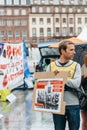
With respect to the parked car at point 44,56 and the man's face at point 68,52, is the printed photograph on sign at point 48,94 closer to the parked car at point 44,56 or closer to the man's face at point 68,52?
the man's face at point 68,52

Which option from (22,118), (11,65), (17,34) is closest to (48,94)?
(22,118)

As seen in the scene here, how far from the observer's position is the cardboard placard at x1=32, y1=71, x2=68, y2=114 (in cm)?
542

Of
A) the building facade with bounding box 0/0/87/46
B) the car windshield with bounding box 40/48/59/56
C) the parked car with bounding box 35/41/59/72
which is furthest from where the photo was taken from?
the building facade with bounding box 0/0/87/46

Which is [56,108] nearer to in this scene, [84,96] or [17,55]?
[84,96]

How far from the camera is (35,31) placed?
120312mm

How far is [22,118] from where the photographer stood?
1008 centimetres

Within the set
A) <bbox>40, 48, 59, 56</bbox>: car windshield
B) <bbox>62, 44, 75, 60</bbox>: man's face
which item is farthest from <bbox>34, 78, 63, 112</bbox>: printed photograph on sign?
<bbox>40, 48, 59, 56</bbox>: car windshield

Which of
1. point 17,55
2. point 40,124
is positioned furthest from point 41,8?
point 40,124

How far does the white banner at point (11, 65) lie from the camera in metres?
15.2

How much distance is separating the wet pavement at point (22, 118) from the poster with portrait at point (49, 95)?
3099 mm

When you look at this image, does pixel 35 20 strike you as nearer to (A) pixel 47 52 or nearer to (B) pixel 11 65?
(A) pixel 47 52

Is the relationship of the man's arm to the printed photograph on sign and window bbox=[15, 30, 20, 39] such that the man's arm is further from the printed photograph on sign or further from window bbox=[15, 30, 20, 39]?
window bbox=[15, 30, 20, 39]

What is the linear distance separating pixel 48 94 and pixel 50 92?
0.04 metres

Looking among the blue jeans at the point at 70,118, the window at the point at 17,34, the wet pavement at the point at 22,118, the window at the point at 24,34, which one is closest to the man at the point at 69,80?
the blue jeans at the point at 70,118
